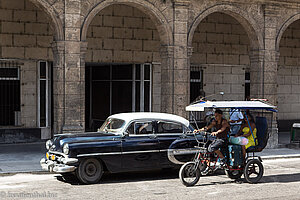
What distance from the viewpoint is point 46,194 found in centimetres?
980

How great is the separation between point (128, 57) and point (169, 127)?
313 inches

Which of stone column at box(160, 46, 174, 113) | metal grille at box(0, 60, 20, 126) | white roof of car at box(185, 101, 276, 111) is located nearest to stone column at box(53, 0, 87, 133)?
stone column at box(160, 46, 174, 113)

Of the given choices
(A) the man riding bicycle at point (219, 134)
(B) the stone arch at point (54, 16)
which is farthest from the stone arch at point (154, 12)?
(A) the man riding bicycle at point (219, 134)

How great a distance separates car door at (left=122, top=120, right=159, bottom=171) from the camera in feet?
37.0

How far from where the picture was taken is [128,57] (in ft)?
64.1

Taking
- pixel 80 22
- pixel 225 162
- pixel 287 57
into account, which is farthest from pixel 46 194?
pixel 287 57

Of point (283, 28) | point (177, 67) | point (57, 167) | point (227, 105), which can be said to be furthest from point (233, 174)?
point (283, 28)

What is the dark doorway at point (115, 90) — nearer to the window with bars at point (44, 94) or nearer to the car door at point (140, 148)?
the window with bars at point (44, 94)

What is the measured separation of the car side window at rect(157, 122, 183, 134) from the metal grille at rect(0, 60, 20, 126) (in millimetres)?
7834

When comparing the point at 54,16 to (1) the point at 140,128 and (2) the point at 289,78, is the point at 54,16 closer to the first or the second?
(1) the point at 140,128

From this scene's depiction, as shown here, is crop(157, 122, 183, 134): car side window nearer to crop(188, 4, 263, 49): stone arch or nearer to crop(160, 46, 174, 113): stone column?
crop(160, 46, 174, 113): stone column

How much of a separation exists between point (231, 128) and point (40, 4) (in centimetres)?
681

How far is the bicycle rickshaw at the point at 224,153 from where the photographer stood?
10766mm

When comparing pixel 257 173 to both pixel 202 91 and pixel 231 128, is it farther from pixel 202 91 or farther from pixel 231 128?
pixel 202 91
